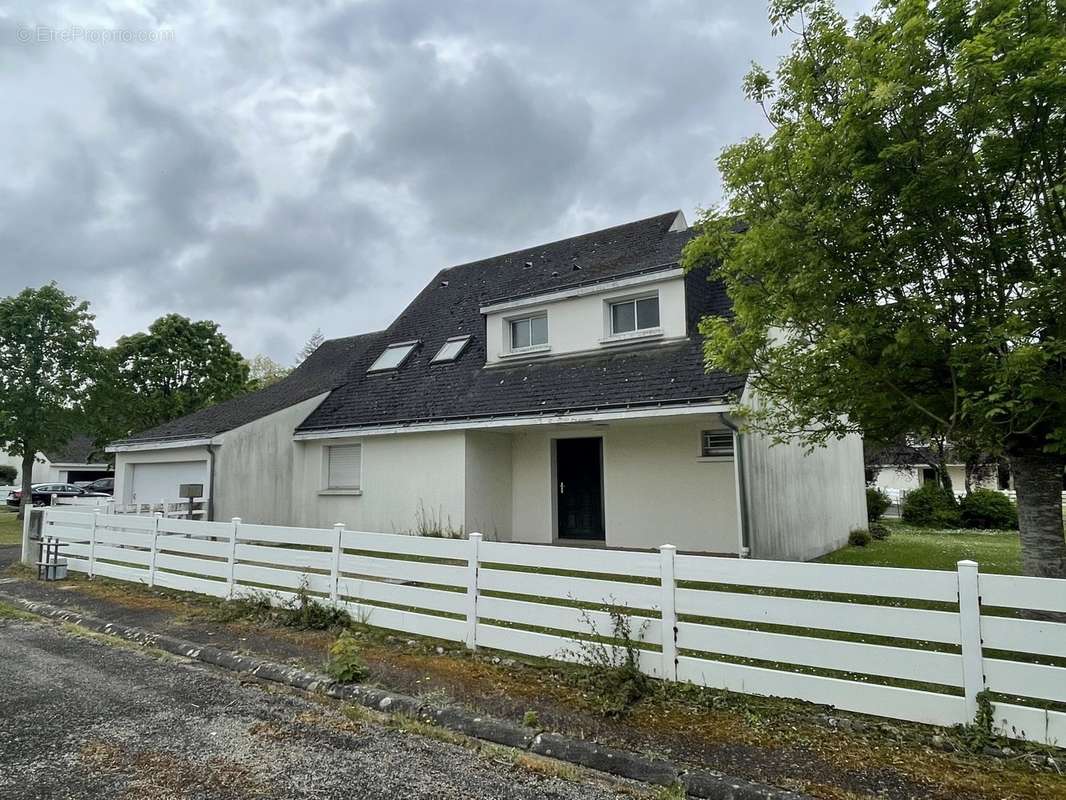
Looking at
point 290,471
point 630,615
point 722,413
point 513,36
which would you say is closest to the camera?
point 630,615

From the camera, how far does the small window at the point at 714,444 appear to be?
1062 centimetres

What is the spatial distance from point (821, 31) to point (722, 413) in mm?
5150

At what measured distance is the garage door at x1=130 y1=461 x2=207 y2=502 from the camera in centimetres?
1415

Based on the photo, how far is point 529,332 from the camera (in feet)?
44.2

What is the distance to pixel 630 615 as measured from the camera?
4805 mm

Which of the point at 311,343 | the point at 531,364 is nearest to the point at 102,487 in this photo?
the point at 311,343

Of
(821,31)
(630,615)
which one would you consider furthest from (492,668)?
(821,31)

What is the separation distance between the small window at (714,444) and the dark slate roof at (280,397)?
30.8ft

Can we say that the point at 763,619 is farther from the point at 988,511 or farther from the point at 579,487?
the point at 988,511

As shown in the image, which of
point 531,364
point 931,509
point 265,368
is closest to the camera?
point 531,364

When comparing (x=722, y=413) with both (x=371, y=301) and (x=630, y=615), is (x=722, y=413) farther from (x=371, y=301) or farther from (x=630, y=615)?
(x=371, y=301)

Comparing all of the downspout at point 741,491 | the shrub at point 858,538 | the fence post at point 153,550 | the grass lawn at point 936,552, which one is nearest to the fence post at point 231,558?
the fence post at point 153,550

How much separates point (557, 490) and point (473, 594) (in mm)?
7324

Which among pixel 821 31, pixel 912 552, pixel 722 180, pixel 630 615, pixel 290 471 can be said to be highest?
pixel 821 31
